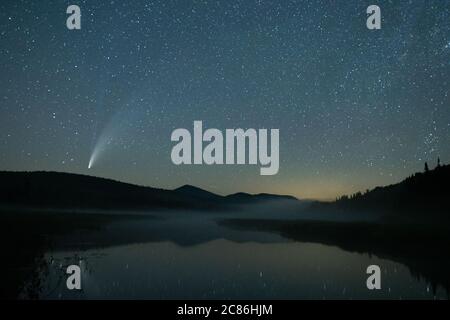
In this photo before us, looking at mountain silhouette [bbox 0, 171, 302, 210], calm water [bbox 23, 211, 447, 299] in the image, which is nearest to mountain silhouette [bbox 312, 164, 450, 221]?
mountain silhouette [bbox 0, 171, 302, 210]

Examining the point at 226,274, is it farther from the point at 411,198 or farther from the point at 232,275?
the point at 411,198

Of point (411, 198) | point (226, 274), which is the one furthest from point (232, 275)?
point (411, 198)

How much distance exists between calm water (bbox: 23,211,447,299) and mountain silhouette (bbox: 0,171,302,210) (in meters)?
48.4

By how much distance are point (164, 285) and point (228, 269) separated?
432cm

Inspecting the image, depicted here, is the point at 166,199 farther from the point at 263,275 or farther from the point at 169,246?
the point at 263,275

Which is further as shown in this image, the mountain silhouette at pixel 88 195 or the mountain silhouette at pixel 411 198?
the mountain silhouette at pixel 88 195

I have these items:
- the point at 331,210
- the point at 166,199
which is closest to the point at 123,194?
the point at 166,199

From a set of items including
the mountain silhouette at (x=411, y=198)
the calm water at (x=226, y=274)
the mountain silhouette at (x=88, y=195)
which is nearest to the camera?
Result: the calm water at (x=226, y=274)

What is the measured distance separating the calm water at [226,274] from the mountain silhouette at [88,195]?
159 feet

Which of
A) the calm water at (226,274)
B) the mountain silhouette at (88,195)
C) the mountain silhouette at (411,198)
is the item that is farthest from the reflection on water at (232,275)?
the mountain silhouette at (88,195)

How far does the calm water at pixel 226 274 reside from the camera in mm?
15133

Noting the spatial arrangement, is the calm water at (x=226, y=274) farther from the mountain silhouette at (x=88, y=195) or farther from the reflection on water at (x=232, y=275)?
the mountain silhouette at (x=88, y=195)

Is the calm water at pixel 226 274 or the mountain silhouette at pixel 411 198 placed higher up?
the mountain silhouette at pixel 411 198

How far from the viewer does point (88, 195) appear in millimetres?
99688
